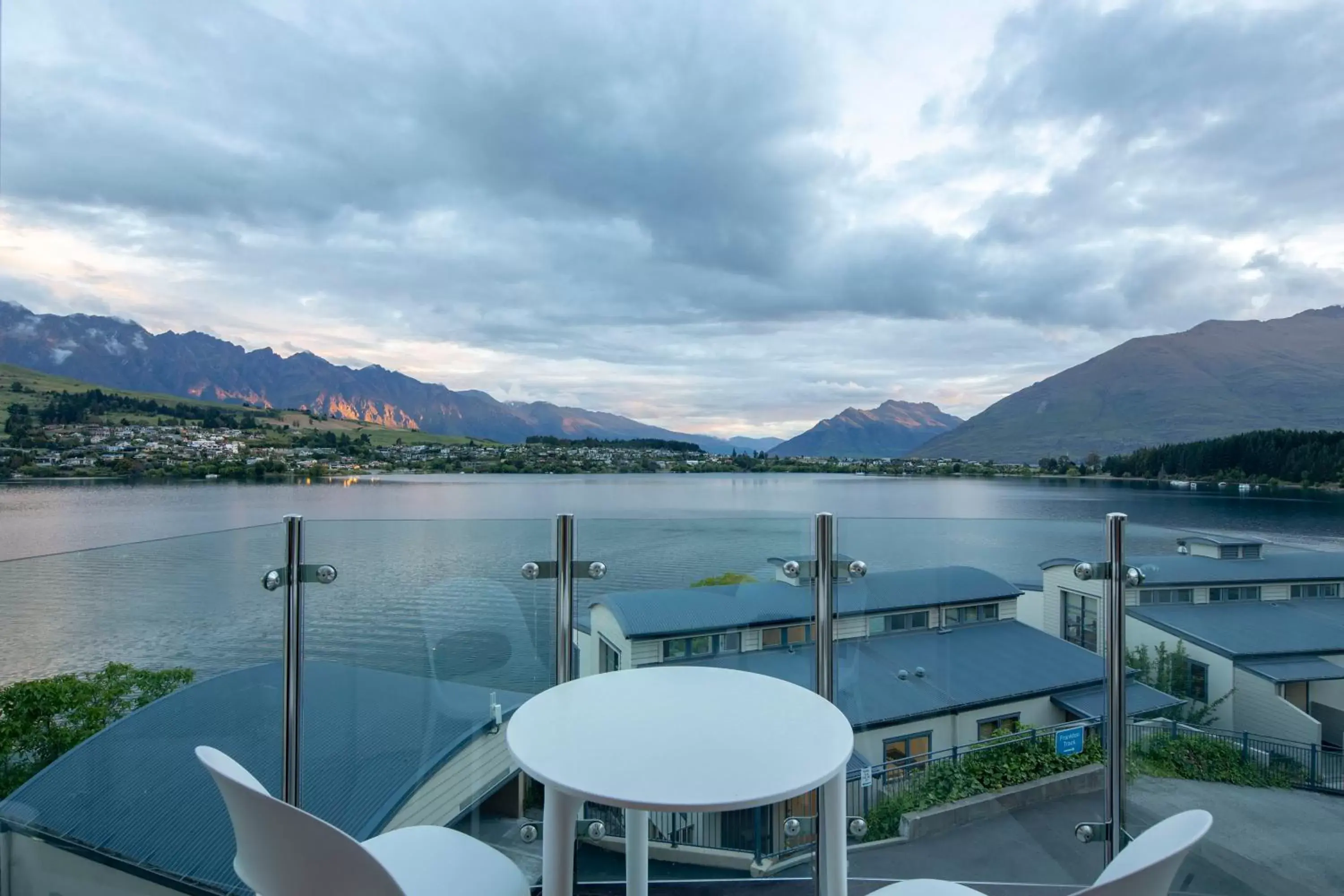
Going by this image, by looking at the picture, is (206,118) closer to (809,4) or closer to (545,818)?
(809,4)

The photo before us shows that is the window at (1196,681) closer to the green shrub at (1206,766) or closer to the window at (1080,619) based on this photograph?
the green shrub at (1206,766)

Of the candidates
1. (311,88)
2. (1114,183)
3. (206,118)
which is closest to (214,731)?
(311,88)

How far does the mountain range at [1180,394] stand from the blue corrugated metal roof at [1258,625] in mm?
31002

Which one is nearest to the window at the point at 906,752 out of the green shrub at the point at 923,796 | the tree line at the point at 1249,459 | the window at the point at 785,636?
the green shrub at the point at 923,796

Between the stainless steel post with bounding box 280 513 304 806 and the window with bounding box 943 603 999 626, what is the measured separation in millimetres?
2409

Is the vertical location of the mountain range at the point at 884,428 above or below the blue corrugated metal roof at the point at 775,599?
above

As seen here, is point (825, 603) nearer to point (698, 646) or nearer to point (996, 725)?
point (698, 646)

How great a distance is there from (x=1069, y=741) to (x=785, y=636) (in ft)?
3.49

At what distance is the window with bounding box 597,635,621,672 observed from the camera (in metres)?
2.33

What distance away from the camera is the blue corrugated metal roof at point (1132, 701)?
216cm

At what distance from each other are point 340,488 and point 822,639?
689 inches

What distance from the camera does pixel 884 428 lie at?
5181 centimetres

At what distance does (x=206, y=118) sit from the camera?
18297 millimetres

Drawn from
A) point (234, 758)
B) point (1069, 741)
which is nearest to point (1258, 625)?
point (1069, 741)
